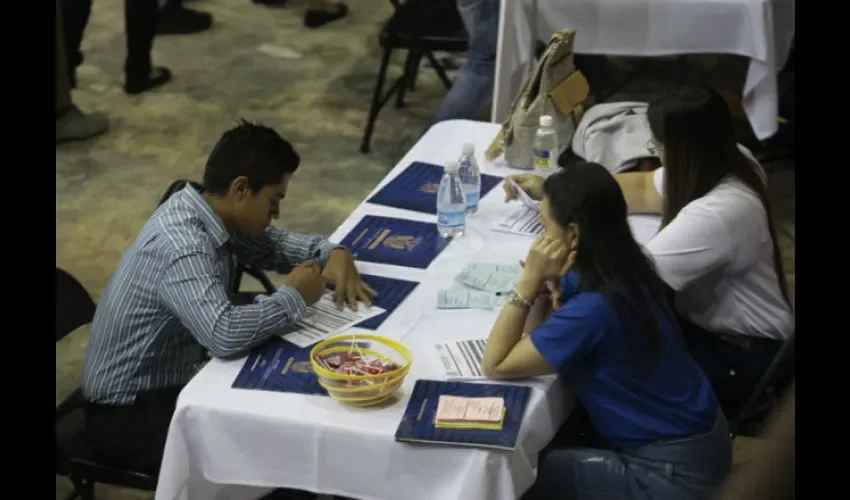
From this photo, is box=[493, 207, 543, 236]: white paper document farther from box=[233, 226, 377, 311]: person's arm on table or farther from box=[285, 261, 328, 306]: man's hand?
box=[285, 261, 328, 306]: man's hand

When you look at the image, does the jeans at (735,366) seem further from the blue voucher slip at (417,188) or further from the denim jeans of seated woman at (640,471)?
the blue voucher slip at (417,188)

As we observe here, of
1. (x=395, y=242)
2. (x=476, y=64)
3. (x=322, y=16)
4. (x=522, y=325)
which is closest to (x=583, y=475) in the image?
(x=522, y=325)

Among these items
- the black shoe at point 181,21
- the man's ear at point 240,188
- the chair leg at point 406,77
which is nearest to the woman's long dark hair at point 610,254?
the man's ear at point 240,188

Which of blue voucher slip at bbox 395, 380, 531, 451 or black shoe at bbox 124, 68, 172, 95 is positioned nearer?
blue voucher slip at bbox 395, 380, 531, 451

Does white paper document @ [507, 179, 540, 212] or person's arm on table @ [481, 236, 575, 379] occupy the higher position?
person's arm on table @ [481, 236, 575, 379]

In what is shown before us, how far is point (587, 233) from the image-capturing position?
74.9 inches

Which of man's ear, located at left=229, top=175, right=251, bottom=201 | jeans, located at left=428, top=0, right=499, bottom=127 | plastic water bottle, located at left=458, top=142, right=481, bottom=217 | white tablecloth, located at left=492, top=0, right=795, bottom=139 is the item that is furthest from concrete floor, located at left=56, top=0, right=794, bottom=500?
plastic water bottle, located at left=458, top=142, right=481, bottom=217

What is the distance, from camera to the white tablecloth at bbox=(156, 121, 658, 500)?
1.72 metres

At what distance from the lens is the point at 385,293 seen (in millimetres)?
2197

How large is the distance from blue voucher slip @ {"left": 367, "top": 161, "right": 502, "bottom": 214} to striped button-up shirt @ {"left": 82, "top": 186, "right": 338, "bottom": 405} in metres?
0.59

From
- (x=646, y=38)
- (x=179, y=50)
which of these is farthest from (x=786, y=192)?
(x=179, y=50)

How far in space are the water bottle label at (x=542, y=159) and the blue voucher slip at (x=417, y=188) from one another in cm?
12
